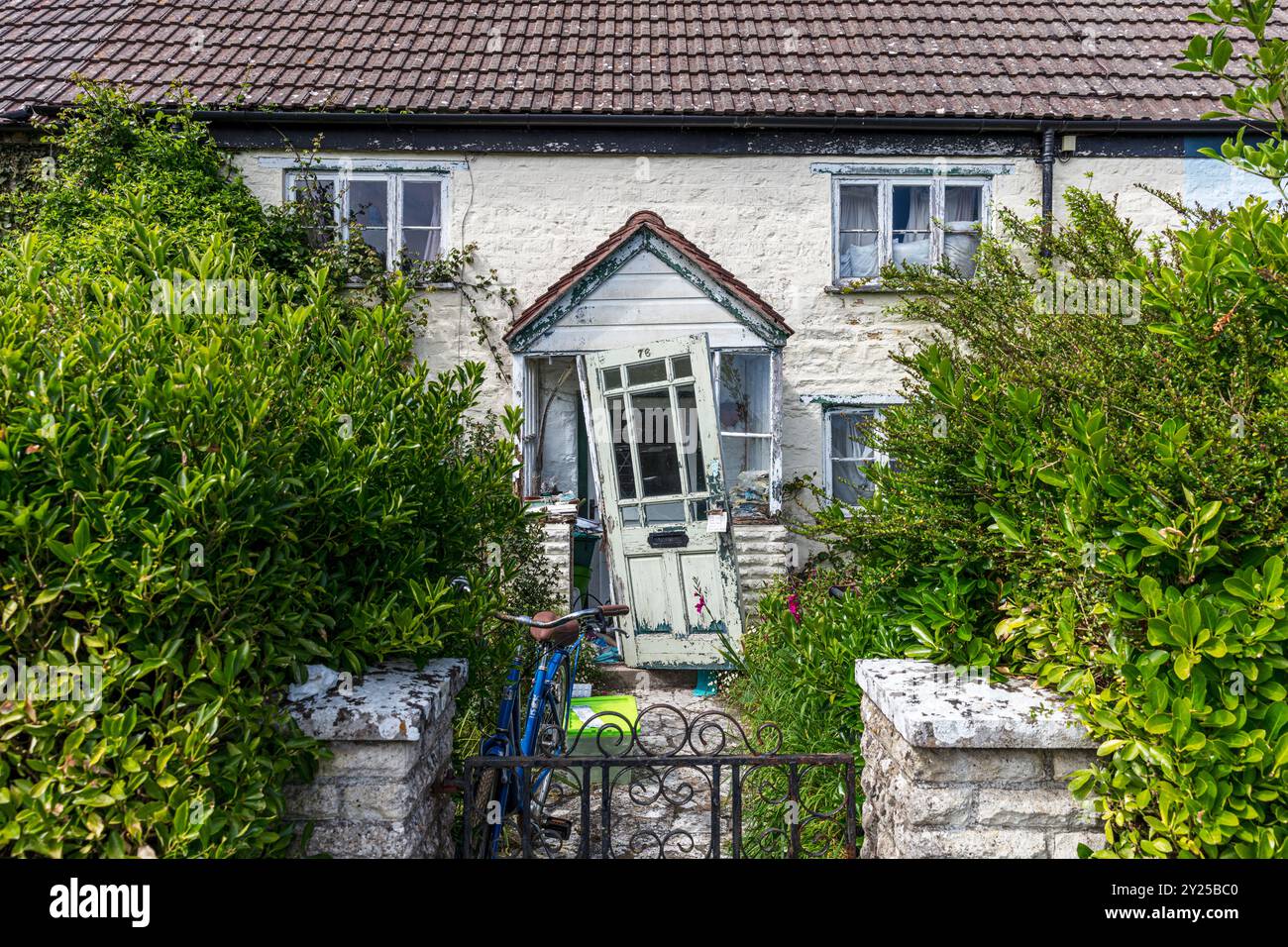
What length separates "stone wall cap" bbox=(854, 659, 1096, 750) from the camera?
7.92 ft

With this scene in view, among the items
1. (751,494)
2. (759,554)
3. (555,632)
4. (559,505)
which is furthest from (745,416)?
(555,632)

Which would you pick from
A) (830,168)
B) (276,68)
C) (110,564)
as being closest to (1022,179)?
(830,168)

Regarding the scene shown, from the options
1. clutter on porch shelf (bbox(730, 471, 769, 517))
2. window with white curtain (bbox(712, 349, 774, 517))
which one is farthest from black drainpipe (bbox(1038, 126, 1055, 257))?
clutter on porch shelf (bbox(730, 471, 769, 517))

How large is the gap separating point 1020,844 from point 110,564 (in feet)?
8.50

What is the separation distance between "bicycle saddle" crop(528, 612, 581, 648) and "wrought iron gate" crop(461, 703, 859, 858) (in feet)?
1.28

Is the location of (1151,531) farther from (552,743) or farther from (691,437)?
(691,437)

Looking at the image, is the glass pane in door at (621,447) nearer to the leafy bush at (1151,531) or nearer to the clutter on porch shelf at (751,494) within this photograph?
the clutter on porch shelf at (751,494)

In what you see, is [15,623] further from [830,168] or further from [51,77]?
[51,77]

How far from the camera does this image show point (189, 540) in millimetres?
2141

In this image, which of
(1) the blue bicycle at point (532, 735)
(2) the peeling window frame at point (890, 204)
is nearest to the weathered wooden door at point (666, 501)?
(2) the peeling window frame at point (890, 204)

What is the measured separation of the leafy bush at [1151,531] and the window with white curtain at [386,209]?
654cm

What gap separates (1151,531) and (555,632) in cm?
252

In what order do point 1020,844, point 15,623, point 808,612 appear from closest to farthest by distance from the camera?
point 15,623, point 1020,844, point 808,612
